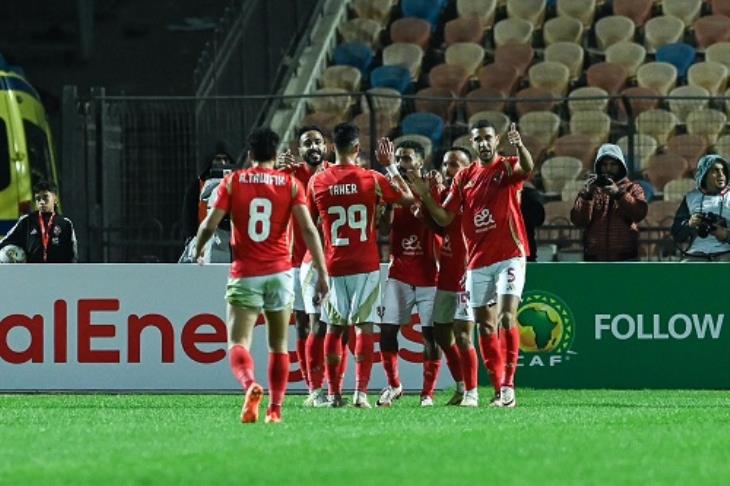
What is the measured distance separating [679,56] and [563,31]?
5.70 feet

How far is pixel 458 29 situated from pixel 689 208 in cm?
952

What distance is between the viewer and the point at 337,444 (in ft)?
36.0

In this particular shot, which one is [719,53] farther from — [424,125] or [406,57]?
[424,125]

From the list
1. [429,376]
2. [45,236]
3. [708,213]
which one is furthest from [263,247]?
[45,236]

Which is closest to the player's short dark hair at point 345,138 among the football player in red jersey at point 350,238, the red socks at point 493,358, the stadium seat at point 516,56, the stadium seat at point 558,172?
the football player in red jersey at point 350,238

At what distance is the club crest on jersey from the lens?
14930 millimetres

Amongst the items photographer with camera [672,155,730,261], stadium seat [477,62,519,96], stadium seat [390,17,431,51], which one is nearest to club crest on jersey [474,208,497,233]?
photographer with camera [672,155,730,261]

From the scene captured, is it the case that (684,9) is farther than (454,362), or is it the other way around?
(684,9)

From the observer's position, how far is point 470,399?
15.2 m

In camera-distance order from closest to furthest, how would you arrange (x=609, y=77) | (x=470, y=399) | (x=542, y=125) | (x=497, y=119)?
(x=470, y=399)
(x=542, y=125)
(x=497, y=119)
(x=609, y=77)

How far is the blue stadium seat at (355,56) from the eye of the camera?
A: 26.9 meters

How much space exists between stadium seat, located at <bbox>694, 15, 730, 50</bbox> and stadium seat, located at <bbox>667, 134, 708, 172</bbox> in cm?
457

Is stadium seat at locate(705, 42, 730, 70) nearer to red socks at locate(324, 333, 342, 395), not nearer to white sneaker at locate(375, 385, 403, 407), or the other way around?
white sneaker at locate(375, 385, 403, 407)

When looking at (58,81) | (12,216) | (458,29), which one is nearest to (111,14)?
(58,81)
